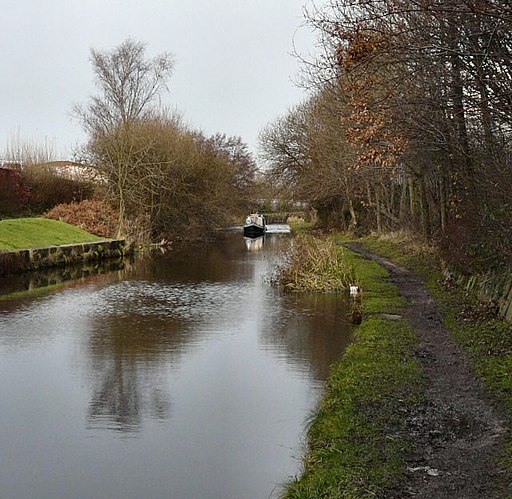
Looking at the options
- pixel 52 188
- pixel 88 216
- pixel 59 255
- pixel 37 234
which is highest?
pixel 52 188

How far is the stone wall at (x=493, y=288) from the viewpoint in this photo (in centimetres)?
1126

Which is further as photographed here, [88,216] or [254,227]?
[254,227]

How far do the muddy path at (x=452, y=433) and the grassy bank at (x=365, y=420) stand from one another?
6.3 inches

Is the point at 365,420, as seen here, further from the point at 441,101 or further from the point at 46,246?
the point at 46,246

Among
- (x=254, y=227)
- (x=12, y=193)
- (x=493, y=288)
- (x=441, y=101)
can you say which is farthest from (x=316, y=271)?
(x=254, y=227)

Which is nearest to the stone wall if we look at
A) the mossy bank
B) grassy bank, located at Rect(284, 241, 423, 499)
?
grassy bank, located at Rect(284, 241, 423, 499)

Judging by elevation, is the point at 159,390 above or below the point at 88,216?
below

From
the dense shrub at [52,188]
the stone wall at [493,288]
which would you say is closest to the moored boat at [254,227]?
the dense shrub at [52,188]

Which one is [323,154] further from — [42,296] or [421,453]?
[421,453]

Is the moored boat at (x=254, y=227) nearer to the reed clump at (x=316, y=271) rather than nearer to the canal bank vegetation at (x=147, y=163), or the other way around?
the canal bank vegetation at (x=147, y=163)

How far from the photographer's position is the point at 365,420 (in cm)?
704

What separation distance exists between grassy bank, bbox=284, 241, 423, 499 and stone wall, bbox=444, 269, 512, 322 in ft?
5.15

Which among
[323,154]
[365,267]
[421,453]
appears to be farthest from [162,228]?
[421,453]

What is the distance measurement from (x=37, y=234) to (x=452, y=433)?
928 inches
